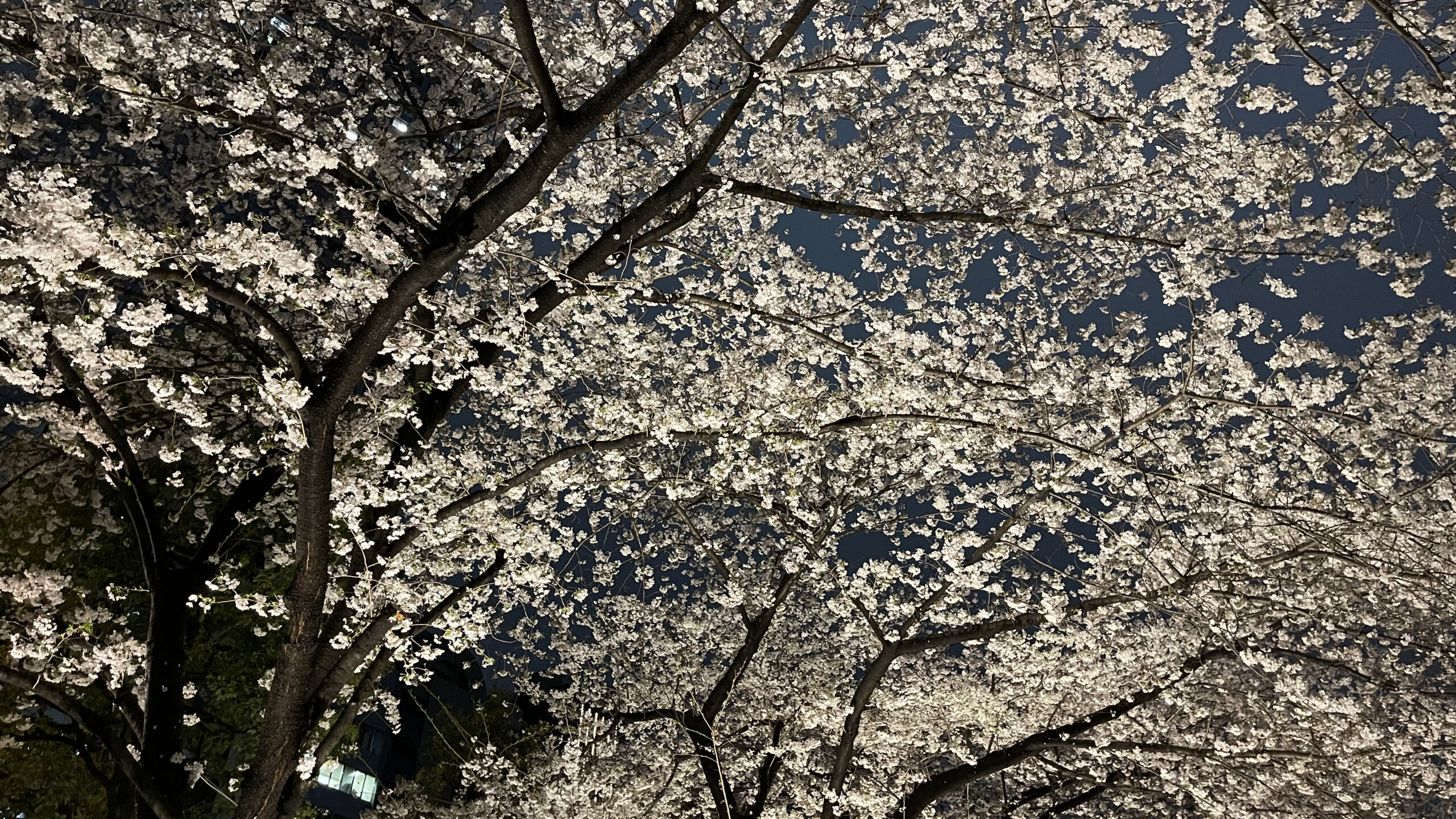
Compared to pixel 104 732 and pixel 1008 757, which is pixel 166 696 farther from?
pixel 1008 757

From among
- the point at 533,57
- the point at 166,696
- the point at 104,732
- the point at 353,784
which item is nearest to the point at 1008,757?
the point at 166,696

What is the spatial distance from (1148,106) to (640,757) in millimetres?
13948

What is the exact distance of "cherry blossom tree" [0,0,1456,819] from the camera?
5.98 meters

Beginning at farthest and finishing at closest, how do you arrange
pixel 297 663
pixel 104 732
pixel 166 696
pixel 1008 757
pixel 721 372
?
pixel 1008 757 → pixel 721 372 → pixel 166 696 → pixel 104 732 → pixel 297 663

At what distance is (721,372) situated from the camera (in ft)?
34.1

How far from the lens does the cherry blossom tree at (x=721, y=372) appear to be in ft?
19.6

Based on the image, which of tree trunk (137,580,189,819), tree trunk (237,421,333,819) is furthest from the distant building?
tree trunk (237,421,333,819)

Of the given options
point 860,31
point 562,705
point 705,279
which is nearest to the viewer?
point 860,31

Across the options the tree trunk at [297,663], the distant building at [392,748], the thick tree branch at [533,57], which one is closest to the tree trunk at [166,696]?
the tree trunk at [297,663]

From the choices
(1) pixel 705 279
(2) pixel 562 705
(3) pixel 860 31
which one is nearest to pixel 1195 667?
(1) pixel 705 279

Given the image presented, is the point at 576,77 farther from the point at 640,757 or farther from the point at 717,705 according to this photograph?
the point at 640,757

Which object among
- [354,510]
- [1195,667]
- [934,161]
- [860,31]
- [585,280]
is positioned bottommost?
[354,510]

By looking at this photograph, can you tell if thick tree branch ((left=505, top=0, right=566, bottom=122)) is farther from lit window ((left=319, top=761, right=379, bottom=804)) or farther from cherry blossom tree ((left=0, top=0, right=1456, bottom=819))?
lit window ((left=319, top=761, right=379, bottom=804))

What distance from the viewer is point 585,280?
669 cm
